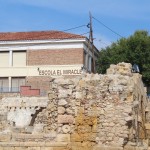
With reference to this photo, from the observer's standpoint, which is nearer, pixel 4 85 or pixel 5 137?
pixel 5 137

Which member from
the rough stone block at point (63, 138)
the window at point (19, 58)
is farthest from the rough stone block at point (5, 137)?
the window at point (19, 58)

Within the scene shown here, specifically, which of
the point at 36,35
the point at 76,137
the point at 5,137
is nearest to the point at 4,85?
the point at 36,35

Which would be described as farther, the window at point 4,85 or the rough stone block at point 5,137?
the window at point 4,85

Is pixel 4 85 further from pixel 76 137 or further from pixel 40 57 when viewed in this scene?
pixel 76 137

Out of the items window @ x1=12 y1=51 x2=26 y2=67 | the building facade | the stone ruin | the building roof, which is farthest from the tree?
the stone ruin

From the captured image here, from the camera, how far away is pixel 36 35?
45781 millimetres

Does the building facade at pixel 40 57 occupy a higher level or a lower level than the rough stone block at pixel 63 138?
higher

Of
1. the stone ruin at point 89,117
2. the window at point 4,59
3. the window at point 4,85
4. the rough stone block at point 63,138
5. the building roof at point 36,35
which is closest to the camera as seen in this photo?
the stone ruin at point 89,117

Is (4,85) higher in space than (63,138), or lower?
higher

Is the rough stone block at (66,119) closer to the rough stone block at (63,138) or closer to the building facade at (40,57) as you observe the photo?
the rough stone block at (63,138)

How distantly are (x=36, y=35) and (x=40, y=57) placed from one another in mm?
2325

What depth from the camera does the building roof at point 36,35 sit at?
44416 millimetres

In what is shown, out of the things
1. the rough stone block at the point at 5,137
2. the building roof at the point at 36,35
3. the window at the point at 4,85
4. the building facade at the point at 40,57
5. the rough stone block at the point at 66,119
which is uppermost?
the building roof at the point at 36,35

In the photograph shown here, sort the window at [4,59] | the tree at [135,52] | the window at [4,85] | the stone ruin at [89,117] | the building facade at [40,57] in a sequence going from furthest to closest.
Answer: the window at [4,59]
the building facade at [40,57]
the window at [4,85]
the tree at [135,52]
the stone ruin at [89,117]
